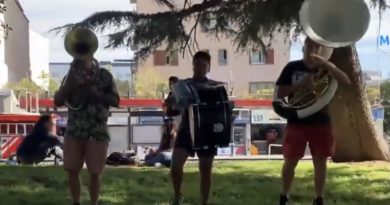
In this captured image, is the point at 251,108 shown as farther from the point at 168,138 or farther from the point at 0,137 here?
the point at 168,138

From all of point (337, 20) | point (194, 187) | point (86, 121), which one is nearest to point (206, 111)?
point (86, 121)

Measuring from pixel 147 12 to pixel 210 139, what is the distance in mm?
5919

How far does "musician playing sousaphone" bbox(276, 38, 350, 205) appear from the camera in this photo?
6941 millimetres

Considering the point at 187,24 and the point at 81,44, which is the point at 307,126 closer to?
the point at 81,44

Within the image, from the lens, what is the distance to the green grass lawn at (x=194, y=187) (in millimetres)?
8227

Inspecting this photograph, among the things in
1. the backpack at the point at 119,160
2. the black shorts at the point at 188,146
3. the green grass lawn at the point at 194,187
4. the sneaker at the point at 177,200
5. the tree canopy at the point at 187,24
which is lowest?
the backpack at the point at 119,160

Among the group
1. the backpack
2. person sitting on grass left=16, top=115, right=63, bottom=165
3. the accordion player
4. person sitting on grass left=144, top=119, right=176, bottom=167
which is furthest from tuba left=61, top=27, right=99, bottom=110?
the backpack

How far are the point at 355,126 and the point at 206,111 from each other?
26.7 feet

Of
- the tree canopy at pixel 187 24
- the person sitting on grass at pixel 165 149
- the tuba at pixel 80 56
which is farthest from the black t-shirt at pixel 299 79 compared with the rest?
the person sitting on grass at pixel 165 149

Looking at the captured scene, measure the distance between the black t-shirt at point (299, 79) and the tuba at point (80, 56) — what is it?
164cm

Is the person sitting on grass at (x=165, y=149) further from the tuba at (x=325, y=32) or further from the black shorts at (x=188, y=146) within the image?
the tuba at (x=325, y=32)

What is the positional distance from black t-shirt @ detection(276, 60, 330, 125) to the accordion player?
58 cm

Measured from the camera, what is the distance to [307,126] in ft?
23.0

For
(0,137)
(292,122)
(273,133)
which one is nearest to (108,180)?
(292,122)
